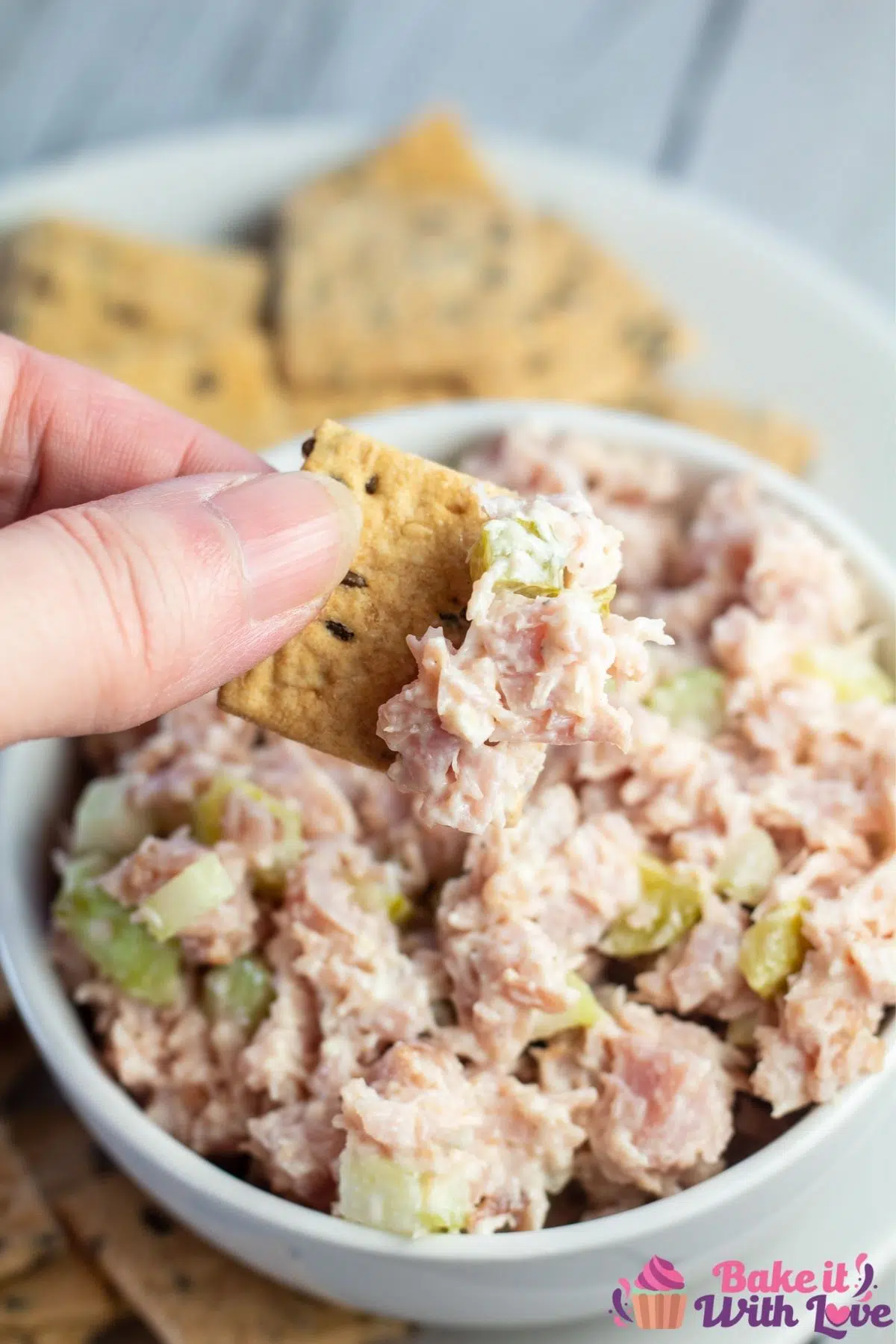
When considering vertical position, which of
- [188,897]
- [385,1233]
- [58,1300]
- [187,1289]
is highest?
[188,897]

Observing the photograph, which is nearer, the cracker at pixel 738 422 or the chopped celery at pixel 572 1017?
the chopped celery at pixel 572 1017

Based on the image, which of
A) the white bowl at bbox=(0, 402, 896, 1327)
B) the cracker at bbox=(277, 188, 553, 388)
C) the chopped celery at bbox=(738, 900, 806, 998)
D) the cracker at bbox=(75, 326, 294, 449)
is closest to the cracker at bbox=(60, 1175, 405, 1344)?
the white bowl at bbox=(0, 402, 896, 1327)

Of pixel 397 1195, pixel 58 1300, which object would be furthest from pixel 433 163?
pixel 58 1300

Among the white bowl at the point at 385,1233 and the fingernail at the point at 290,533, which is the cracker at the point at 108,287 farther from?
the fingernail at the point at 290,533

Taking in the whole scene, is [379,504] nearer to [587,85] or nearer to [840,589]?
[840,589]

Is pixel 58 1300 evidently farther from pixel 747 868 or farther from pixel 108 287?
pixel 108 287

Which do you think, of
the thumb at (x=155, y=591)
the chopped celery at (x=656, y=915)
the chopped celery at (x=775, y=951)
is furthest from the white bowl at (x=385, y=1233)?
the thumb at (x=155, y=591)
